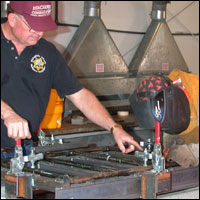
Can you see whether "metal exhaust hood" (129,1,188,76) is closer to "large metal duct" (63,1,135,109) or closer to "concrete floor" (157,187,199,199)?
"large metal duct" (63,1,135,109)

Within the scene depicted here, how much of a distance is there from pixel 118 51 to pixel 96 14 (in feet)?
1.26

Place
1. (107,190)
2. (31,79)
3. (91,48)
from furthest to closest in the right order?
(91,48), (31,79), (107,190)

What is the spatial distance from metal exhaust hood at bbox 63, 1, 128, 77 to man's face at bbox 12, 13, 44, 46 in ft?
5.09

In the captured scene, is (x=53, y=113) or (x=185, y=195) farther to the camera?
(x=53, y=113)

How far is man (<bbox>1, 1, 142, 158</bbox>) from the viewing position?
217 cm

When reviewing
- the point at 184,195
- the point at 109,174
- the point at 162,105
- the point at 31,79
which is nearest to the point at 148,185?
the point at 109,174

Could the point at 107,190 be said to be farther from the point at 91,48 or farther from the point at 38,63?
the point at 91,48

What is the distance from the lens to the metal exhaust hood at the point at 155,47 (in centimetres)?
432

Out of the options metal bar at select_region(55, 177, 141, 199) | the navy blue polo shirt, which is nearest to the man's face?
the navy blue polo shirt

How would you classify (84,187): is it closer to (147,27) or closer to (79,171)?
(79,171)

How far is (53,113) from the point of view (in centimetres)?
354

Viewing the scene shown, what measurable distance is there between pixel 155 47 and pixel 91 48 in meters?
0.75

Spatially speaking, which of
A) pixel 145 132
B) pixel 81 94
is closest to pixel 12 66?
pixel 81 94

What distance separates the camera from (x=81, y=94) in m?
2.46
